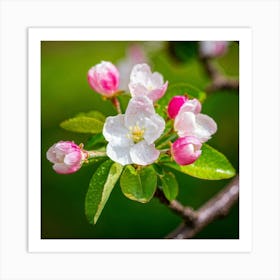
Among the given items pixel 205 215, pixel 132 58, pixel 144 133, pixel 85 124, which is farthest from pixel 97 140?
pixel 132 58

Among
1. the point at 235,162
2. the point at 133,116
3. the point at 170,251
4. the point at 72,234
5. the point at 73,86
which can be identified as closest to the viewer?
the point at 133,116

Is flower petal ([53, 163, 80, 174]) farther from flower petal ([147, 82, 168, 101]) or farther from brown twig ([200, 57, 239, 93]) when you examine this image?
brown twig ([200, 57, 239, 93])

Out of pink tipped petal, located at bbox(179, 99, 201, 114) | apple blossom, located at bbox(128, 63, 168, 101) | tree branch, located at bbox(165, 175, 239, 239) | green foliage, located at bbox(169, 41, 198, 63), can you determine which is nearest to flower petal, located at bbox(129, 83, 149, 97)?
apple blossom, located at bbox(128, 63, 168, 101)

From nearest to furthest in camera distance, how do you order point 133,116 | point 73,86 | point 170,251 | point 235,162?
1. point 133,116
2. point 170,251
3. point 235,162
4. point 73,86

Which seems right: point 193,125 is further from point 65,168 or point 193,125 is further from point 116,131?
point 65,168

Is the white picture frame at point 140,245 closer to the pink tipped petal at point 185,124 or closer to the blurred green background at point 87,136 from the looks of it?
the blurred green background at point 87,136
